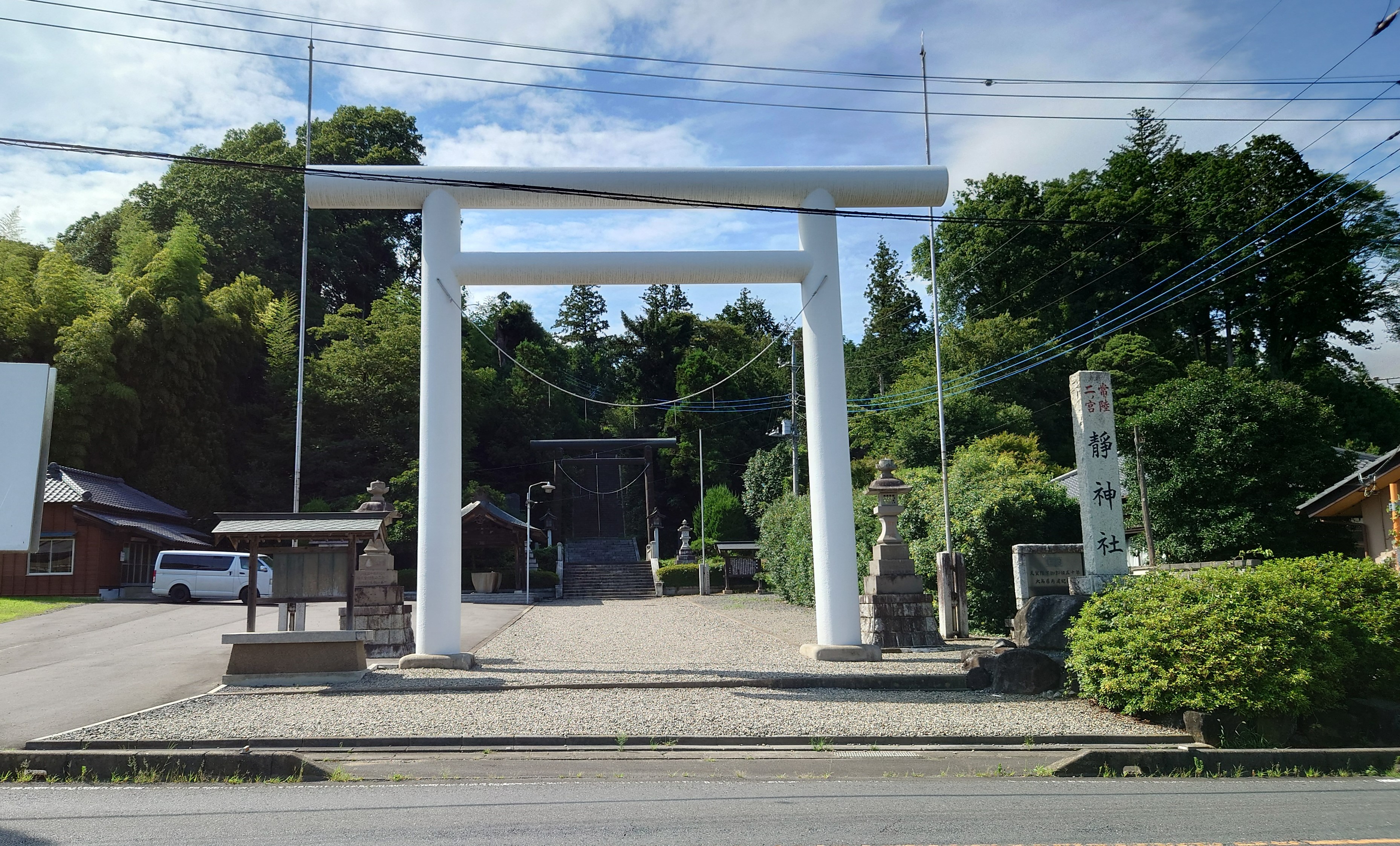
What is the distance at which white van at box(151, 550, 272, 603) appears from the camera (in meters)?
26.1

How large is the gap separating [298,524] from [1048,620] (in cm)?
970

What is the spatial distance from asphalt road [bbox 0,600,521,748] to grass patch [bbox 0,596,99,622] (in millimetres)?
371

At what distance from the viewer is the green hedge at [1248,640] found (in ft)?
26.2

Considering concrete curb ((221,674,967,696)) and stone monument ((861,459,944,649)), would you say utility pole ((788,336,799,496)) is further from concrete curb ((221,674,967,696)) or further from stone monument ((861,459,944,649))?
concrete curb ((221,674,967,696))

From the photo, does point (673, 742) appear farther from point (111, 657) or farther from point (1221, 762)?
point (111, 657)

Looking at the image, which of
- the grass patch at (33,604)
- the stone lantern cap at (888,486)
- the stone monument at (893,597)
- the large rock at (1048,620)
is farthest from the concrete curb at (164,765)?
the grass patch at (33,604)

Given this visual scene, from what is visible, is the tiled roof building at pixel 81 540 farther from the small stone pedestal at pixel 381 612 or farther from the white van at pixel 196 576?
the small stone pedestal at pixel 381 612

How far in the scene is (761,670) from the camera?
11953mm

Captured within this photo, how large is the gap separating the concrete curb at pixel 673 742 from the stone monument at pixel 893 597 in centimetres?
602

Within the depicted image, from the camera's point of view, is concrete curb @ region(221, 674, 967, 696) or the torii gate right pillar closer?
concrete curb @ region(221, 674, 967, 696)

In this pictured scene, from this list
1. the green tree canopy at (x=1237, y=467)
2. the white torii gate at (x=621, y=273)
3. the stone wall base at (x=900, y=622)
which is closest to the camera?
the white torii gate at (x=621, y=273)

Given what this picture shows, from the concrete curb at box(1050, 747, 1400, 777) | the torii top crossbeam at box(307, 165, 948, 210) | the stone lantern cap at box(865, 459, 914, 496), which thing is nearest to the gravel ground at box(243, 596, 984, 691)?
the stone lantern cap at box(865, 459, 914, 496)

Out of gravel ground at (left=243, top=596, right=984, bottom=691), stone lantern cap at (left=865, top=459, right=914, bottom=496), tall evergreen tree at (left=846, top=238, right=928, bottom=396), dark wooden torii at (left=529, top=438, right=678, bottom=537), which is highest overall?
tall evergreen tree at (left=846, top=238, right=928, bottom=396)

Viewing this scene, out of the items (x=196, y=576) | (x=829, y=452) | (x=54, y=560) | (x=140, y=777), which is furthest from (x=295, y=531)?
(x=54, y=560)
